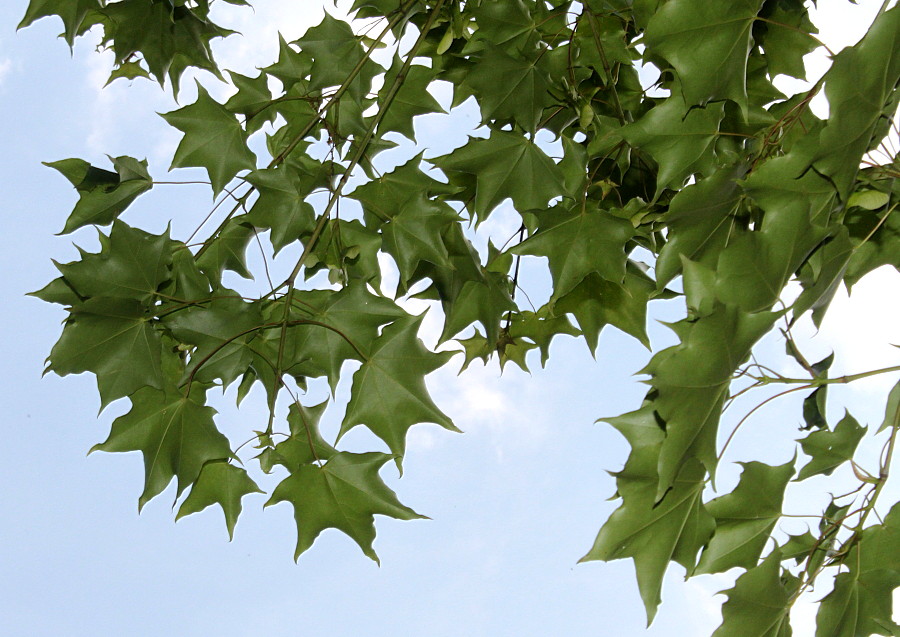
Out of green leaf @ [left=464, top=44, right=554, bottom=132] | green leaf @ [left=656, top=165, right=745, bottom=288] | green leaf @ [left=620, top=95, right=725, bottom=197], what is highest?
green leaf @ [left=464, top=44, right=554, bottom=132]

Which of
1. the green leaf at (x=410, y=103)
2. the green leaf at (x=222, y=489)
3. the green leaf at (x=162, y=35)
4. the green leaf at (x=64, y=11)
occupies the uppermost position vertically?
the green leaf at (x=162, y=35)

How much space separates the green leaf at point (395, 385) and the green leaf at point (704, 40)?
43 centimetres

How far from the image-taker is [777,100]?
1.20 metres

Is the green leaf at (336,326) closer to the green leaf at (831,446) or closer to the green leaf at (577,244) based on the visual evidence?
the green leaf at (577,244)

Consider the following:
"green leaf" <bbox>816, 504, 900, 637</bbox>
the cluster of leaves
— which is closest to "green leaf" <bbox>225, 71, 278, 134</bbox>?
the cluster of leaves

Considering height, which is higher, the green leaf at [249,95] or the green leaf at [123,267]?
the green leaf at [249,95]

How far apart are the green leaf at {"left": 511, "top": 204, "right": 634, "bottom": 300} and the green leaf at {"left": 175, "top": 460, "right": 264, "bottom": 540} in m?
0.51

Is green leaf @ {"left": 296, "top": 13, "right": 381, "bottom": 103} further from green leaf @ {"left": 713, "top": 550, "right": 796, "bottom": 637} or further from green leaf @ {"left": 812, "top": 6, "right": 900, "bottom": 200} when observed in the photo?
green leaf @ {"left": 713, "top": 550, "right": 796, "bottom": 637}

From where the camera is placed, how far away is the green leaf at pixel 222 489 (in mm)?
1112

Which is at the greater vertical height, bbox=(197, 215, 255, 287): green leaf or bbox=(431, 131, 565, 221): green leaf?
bbox=(197, 215, 255, 287): green leaf

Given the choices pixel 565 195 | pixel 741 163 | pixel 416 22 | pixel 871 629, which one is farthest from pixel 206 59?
pixel 871 629

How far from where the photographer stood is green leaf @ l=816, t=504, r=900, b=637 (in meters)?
0.82

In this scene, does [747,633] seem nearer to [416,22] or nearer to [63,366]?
[63,366]

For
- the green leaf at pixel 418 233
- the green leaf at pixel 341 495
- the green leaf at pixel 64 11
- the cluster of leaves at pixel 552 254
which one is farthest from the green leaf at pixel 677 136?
the green leaf at pixel 64 11
